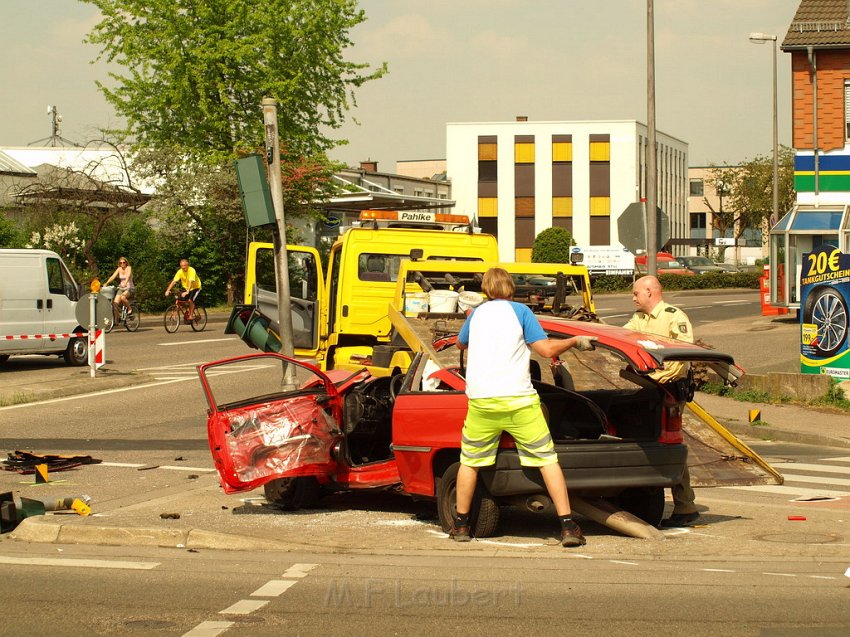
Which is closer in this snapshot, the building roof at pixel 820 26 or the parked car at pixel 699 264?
the building roof at pixel 820 26

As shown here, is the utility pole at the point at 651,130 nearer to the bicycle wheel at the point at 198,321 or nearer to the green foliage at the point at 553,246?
the bicycle wheel at the point at 198,321

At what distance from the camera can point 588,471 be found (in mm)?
7766

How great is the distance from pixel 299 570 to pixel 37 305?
54.0 feet

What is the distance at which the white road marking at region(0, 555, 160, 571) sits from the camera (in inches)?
294

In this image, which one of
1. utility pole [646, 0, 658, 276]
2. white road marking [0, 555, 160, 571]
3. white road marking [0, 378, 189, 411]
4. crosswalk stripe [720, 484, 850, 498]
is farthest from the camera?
utility pole [646, 0, 658, 276]

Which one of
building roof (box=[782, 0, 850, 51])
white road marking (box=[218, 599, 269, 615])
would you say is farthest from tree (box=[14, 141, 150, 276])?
white road marking (box=[218, 599, 269, 615])

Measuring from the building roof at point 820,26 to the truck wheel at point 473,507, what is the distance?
30.5 meters

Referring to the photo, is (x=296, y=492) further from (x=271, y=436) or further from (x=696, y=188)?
(x=696, y=188)

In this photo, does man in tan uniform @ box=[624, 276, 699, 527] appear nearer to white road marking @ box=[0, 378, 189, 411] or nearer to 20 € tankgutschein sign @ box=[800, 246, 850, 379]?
20 € tankgutschein sign @ box=[800, 246, 850, 379]

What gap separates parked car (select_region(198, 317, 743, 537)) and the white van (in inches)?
548

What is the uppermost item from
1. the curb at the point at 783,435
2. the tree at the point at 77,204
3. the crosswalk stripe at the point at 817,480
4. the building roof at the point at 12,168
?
the building roof at the point at 12,168

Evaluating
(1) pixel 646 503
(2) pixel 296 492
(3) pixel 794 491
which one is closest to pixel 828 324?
(3) pixel 794 491

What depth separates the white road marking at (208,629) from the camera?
5.88 m

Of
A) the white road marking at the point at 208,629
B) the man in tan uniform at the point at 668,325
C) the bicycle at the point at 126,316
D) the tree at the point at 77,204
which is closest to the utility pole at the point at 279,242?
the man in tan uniform at the point at 668,325
